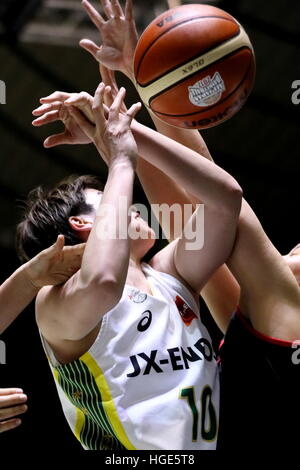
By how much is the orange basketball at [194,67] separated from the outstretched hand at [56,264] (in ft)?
1.80

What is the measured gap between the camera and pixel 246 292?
259 cm

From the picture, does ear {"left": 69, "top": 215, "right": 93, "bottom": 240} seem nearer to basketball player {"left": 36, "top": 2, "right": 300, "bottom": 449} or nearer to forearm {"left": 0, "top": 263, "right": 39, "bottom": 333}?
forearm {"left": 0, "top": 263, "right": 39, "bottom": 333}

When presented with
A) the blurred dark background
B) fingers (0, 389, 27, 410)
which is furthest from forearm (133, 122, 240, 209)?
the blurred dark background

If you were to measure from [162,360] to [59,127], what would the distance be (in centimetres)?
488

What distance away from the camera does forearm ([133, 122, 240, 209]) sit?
2.36 m

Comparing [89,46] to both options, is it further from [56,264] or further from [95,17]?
[56,264]

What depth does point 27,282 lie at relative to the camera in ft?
Answer: 8.64

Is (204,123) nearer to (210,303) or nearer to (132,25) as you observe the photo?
(132,25)

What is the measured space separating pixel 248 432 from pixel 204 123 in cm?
102

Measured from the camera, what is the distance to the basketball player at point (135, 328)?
2.24 metres

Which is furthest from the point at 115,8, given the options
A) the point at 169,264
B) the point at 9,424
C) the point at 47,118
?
the point at 9,424

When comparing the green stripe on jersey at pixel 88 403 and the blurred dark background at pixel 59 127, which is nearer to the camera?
the green stripe on jersey at pixel 88 403

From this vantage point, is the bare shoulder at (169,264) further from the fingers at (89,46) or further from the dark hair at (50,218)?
the fingers at (89,46)
